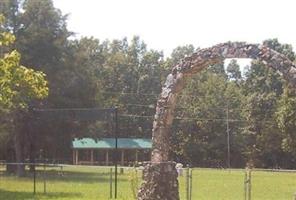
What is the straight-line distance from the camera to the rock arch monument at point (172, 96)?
29.9ft

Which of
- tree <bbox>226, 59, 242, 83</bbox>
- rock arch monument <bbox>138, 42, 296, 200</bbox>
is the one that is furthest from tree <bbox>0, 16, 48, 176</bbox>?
tree <bbox>226, 59, 242, 83</bbox>

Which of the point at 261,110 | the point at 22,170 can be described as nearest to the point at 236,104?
the point at 261,110

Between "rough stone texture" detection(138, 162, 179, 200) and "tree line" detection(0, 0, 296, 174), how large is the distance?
23.9 feet

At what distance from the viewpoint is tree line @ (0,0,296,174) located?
109ft

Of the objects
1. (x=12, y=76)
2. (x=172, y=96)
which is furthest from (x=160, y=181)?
(x=12, y=76)

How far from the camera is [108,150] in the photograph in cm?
5809

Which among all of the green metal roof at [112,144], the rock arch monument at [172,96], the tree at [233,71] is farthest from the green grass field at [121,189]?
the tree at [233,71]


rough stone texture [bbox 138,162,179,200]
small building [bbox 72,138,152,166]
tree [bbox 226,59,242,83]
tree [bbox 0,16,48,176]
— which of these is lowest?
small building [bbox 72,138,152,166]

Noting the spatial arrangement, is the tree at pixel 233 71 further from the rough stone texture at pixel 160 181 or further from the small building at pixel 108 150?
the rough stone texture at pixel 160 181

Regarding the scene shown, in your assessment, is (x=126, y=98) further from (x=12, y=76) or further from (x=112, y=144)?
(x=12, y=76)

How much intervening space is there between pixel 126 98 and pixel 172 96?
55.7 m

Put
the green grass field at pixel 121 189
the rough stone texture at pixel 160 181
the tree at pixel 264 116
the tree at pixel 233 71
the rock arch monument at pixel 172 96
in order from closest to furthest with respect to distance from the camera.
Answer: the rock arch monument at pixel 172 96 < the rough stone texture at pixel 160 181 < the green grass field at pixel 121 189 < the tree at pixel 264 116 < the tree at pixel 233 71

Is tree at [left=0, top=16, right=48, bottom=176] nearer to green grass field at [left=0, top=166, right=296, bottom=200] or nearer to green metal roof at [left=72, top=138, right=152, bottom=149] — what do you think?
green grass field at [left=0, top=166, right=296, bottom=200]

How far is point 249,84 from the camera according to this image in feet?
210
